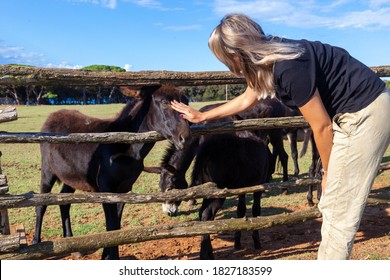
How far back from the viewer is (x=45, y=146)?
6004 mm

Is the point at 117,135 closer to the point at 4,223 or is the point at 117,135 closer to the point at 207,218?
the point at 4,223

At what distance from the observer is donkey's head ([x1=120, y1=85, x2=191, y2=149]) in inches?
164

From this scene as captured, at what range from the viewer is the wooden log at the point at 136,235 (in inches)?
151

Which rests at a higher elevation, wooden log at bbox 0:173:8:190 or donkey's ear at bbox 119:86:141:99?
donkey's ear at bbox 119:86:141:99

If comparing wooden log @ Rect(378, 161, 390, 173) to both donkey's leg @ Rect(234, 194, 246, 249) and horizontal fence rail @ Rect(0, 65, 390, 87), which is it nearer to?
donkey's leg @ Rect(234, 194, 246, 249)

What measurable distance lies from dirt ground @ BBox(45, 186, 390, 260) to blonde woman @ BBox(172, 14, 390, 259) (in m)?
2.30

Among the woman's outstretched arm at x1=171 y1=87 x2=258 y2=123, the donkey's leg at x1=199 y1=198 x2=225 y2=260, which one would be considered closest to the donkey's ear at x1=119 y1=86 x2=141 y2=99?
the woman's outstretched arm at x1=171 y1=87 x2=258 y2=123

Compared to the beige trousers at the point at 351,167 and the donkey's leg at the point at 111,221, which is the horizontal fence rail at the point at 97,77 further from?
the beige trousers at the point at 351,167

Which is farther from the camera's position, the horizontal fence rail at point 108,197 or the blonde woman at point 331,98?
the horizontal fence rail at point 108,197

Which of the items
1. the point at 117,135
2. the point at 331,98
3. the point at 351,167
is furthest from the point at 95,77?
the point at 351,167

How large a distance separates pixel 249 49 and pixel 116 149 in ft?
9.36

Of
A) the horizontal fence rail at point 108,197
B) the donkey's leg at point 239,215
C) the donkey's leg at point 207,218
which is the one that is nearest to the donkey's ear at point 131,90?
the horizontal fence rail at point 108,197

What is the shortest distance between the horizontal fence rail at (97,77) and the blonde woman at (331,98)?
191 centimetres

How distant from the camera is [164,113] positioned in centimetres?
434
